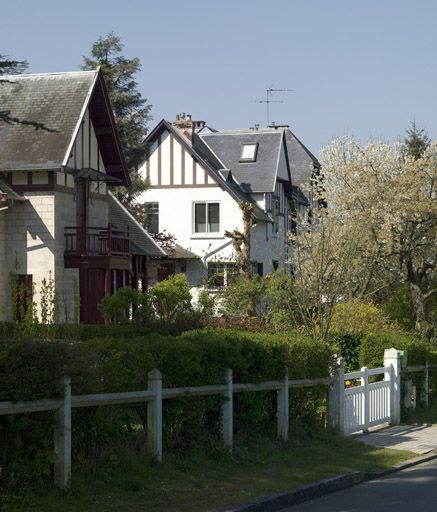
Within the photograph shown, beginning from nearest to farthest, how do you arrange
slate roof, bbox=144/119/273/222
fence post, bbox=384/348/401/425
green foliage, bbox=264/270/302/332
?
fence post, bbox=384/348/401/425 < green foliage, bbox=264/270/302/332 < slate roof, bbox=144/119/273/222

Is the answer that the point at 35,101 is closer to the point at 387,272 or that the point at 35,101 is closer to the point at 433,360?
the point at 387,272

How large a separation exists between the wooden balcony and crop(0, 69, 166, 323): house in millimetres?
30

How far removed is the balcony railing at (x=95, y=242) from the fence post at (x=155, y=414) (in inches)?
763

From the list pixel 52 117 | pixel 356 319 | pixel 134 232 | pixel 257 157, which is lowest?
pixel 356 319

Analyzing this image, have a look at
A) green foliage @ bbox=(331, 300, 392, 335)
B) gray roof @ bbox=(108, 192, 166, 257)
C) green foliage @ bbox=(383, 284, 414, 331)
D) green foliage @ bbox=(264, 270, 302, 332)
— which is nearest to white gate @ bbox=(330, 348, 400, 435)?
green foliage @ bbox=(331, 300, 392, 335)

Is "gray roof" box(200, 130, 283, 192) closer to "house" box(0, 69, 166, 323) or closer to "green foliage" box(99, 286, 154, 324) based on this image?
"house" box(0, 69, 166, 323)

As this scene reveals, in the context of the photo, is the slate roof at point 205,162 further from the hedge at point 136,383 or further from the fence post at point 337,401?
the hedge at point 136,383

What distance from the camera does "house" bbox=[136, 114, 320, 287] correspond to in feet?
156

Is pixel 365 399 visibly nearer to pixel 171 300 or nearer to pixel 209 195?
pixel 171 300

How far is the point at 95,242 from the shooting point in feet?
108

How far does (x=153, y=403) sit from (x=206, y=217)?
36514 mm

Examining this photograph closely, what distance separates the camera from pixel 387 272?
112 feet

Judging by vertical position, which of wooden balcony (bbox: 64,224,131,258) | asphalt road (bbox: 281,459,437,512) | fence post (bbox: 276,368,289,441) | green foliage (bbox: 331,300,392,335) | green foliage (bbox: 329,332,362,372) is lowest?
asphalt road (bbox: 281,459,437,512)

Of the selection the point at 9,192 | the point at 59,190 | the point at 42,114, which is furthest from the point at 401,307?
the point at 42,114
